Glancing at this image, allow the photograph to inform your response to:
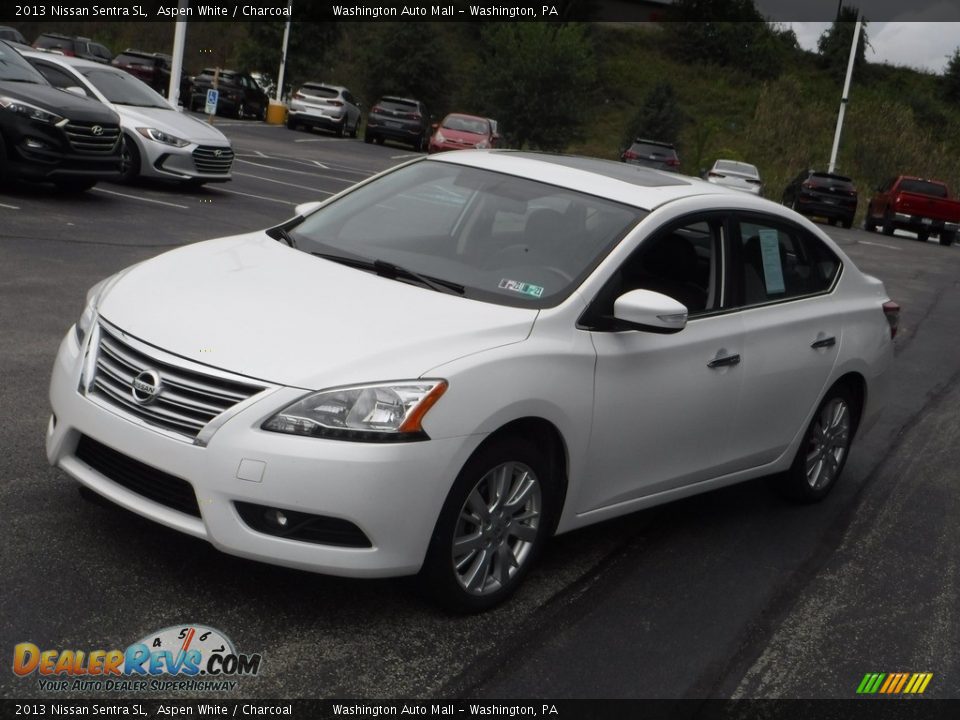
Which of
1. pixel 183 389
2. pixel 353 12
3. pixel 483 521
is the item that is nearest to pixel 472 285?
pixel 483 521

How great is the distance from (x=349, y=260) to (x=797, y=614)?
90.2 inches

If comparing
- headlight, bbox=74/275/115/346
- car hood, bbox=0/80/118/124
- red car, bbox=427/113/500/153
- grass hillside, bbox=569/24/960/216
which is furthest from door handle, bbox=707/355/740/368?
grass hillside, bbox=569/24/960/216

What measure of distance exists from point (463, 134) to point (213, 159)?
70.0ft

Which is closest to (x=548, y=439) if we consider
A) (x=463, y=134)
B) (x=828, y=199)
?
(x=828, y=199)

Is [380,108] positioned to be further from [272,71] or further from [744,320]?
[744,320]

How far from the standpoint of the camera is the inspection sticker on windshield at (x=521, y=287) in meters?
4.88

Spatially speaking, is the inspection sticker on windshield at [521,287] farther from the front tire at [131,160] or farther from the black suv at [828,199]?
the black suv at [828,199]

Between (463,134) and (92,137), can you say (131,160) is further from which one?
(463,134)

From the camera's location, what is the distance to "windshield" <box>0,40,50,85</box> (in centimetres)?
1427

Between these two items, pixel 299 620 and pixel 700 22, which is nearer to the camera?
pixel 299 620

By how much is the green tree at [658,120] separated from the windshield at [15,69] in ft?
147

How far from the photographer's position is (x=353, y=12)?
5694 centimetres

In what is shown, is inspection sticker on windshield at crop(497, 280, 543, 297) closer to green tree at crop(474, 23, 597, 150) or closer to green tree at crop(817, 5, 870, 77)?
green tree at crop(474, 23, 597, 150)

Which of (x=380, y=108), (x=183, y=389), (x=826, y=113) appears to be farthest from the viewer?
(x=826, y=113)
